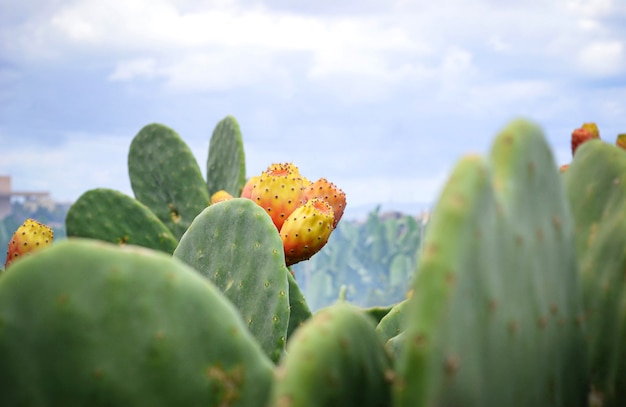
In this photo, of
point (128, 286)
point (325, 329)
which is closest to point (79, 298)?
point (128, 286)

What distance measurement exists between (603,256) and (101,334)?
0.53 meters

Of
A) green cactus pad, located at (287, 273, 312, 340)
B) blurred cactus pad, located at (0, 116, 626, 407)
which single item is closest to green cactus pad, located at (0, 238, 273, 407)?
blurred cactus pad, located at (0, 116, 626, 407)

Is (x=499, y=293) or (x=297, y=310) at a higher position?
(x=499, y=293)

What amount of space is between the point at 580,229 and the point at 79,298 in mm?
557

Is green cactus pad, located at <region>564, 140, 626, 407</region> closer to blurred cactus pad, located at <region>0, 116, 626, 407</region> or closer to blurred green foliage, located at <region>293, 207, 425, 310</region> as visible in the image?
blurred cactus pad, located at <region>0, 116, 626, 407</region>

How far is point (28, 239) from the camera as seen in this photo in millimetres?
1664

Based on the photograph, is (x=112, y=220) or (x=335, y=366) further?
(x=112, y=220)

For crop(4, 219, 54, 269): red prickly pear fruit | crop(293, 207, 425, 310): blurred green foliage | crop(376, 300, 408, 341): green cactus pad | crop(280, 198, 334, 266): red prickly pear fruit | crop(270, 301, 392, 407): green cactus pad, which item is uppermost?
crop(4, 219, 54, 269): red prickly pear fruit

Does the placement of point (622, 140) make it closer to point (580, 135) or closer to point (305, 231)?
point (580, 135)

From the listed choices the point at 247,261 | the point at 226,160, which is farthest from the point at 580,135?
the point at 226,160

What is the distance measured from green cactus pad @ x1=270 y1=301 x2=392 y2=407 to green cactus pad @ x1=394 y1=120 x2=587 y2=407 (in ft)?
0.22

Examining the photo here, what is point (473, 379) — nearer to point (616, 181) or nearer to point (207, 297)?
point (207, 297)

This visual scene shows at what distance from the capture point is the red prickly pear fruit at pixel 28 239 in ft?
5.43

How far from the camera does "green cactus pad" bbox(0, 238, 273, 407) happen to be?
2.03ft
